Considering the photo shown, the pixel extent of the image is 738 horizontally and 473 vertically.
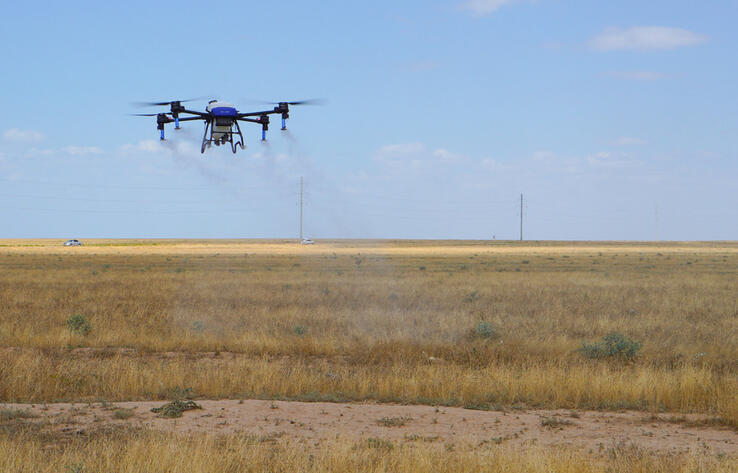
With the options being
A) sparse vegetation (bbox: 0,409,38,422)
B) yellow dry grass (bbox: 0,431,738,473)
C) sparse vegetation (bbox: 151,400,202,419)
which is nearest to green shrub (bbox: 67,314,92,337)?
sparse vegetation (bbox: 0,409,38,422)

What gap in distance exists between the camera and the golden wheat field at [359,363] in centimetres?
914

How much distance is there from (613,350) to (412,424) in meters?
8.15

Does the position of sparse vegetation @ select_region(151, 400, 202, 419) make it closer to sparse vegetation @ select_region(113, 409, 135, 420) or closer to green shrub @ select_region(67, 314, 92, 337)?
sparse vegetation @ select_region(113, 409, 135, 420)

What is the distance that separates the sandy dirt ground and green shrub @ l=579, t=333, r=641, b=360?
199 inches

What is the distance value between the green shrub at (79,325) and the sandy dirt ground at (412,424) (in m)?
9.12

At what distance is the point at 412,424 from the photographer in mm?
11766

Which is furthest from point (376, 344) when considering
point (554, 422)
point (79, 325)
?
point (79, 325)

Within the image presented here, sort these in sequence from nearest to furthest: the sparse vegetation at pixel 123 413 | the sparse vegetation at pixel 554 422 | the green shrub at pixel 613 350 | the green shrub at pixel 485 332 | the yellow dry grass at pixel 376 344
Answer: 1. the sparse vegetation at pixel 554 422
2. the sparse vegetation at pixel 123 413
3. the yellow dry grass at pixel 376 344
4. the green shrub at pixel 613 350
5. the green shrub at pixel 485 332

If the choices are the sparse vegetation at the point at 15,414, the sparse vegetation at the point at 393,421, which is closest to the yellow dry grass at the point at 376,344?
the sparse vegetation at the point at 393,421

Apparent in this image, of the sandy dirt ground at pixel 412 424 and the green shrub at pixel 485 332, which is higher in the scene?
the green shrub at pixel 485 332

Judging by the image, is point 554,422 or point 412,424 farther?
point 412,424

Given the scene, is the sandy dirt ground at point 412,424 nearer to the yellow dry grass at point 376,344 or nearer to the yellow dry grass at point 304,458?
the yellow dry grass at point 304,458

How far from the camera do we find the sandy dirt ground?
34.8ft

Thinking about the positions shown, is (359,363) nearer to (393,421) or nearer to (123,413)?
(393,421)
